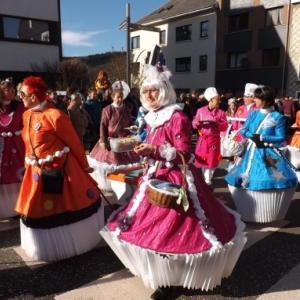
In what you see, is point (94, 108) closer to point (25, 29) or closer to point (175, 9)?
point (25, 29)

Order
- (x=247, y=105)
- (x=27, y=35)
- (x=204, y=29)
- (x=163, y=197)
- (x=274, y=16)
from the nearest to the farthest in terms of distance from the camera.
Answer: (x=163, y=197) → (x=247, y=105) → (x=27, y=35) → (x=274, y=16) → (x=204, y=29)

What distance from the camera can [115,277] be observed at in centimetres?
312

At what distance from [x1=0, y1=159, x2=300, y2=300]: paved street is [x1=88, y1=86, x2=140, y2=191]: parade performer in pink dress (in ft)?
6.45

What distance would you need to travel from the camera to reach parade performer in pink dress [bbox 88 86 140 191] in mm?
5488

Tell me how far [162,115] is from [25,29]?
15.1m

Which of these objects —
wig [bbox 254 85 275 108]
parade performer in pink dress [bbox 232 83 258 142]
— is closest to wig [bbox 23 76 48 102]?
wig [bbox 254 85 275 108]

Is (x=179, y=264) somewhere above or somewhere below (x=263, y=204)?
above

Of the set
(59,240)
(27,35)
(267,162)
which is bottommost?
(59,240)

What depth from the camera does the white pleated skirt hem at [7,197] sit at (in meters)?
4.33

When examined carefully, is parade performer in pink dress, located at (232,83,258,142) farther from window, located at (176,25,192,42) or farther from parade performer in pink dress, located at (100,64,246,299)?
window, located at (176,25,192,42)

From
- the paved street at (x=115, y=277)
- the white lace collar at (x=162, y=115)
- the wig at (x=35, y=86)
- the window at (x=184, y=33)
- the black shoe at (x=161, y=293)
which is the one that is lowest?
the paved street at (x=115, y=277)

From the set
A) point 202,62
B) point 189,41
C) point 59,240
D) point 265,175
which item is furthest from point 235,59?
point 59,240

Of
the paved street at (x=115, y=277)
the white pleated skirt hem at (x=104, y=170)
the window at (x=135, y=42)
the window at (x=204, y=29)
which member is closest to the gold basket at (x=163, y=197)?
the paved street at (x=115, y=277)

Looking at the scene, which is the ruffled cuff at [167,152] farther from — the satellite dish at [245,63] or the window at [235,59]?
the window at [235,59]
